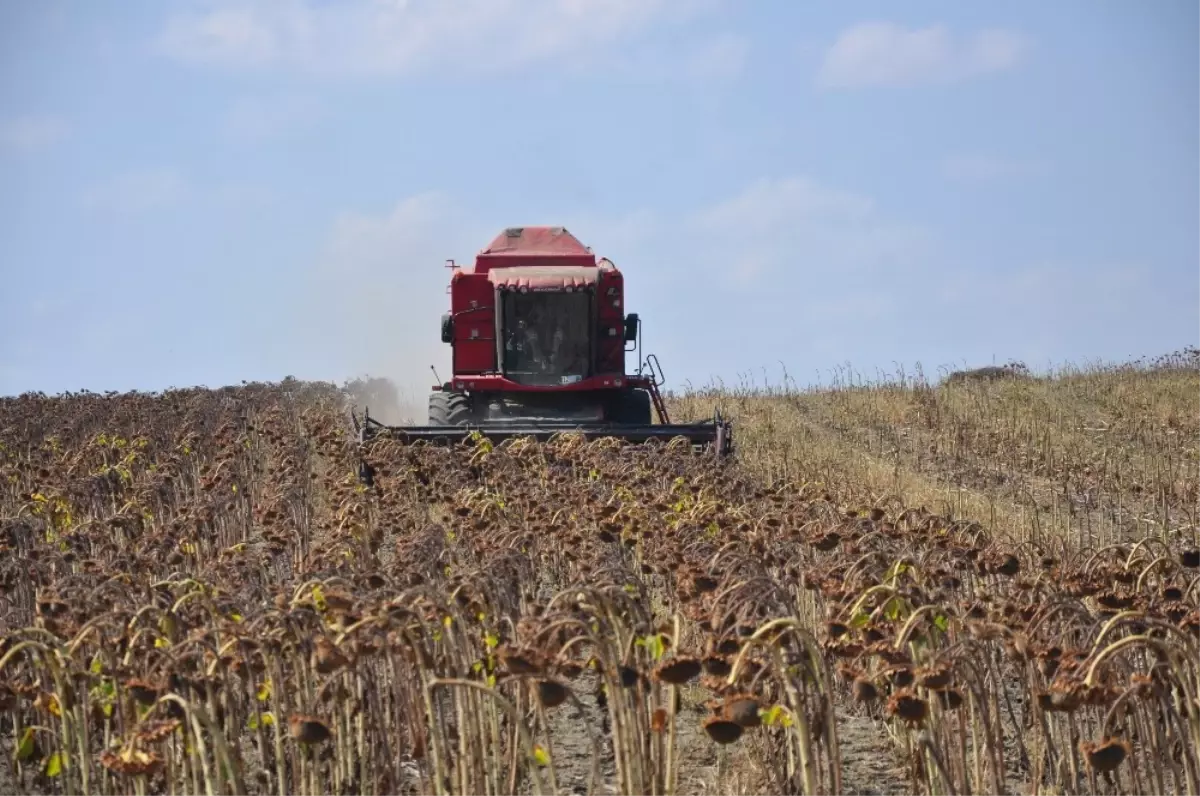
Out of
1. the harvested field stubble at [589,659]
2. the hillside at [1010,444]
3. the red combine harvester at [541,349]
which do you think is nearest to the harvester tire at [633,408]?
the red combine harvester at [541,349]

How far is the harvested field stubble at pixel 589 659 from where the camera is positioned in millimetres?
4223

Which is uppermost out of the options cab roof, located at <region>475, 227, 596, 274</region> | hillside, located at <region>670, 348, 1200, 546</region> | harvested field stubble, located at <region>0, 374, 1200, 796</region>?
cab roof, located at <region>475, 227, 596, 274</region>

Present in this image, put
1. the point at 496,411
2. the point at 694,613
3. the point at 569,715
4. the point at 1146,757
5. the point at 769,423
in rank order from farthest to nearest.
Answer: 1. the point at 769,423
2. the point at 496,411
3. the point at 569,715
4. the point at 694,613
5. the point at 1146,757

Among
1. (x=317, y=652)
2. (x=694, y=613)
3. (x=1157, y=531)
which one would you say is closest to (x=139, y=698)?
(x=317, y=652)

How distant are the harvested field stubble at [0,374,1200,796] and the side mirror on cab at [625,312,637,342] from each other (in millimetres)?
9523

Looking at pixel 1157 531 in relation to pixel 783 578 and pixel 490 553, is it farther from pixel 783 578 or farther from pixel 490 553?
pixel 490 553

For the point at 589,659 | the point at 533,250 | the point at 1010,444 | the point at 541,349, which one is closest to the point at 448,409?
the point at 541,349

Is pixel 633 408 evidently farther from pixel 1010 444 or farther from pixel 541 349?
pixel 1010 444

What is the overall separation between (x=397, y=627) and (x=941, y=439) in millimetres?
16944

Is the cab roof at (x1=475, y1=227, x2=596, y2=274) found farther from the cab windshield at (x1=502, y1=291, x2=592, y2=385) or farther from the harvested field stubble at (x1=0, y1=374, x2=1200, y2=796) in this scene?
the harvested field stubble at (x1=0, y1=374, x2=1200, y2=796)

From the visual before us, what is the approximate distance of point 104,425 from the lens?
1802 cm

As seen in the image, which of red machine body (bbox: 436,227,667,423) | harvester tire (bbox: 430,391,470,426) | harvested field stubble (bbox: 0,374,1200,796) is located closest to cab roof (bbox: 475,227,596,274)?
red machine body (bbox: 436,227,667,423)

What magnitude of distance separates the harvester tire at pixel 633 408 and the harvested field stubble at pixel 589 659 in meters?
8.89

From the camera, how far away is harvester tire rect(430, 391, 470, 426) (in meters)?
17.5
